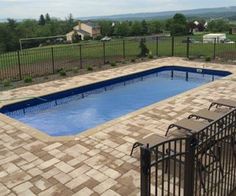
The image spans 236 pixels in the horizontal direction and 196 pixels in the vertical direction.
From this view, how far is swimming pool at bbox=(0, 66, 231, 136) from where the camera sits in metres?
7.91

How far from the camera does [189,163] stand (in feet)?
9.28

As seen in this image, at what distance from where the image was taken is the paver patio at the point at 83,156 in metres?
4.17

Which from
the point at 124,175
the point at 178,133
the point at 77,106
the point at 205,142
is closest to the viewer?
the point at 205,142

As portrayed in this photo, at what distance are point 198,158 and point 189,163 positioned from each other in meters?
0.22

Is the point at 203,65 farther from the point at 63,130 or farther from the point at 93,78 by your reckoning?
the point at 63,130

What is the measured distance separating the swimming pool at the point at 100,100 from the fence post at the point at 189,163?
4590mm

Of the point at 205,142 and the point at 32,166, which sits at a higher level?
the point at 205,142

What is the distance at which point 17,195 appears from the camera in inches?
157

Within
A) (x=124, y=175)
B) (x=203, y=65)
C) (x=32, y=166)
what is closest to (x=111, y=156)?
(x=124, y=175)

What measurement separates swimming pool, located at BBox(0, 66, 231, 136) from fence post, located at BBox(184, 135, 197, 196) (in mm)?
4590

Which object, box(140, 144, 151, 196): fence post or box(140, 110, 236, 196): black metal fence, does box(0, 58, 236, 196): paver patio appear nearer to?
box(140, 110, 236, 196): black metal fence

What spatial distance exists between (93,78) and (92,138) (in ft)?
19.0

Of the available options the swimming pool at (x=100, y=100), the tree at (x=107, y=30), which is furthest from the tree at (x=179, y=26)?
the swimming pool at (x=100, y=100)

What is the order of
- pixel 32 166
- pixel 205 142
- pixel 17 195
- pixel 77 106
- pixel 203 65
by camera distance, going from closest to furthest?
1. pixel 205 142
2. pixel 17 195
3. pixel 32 166
4. pixel 77 106
5. pixel 203 65
